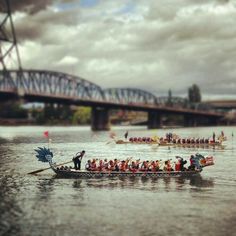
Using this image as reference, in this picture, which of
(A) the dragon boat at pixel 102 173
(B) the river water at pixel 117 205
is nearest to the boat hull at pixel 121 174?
(A) the dragon boat at pixel 102 173

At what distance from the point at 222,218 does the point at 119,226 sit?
7.73 meters

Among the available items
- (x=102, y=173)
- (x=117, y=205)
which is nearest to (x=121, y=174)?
(x=102, y=173)

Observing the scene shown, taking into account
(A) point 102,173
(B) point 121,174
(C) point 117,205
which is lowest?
(C) point 117,205

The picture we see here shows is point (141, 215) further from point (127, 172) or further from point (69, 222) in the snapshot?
point (127, 172)

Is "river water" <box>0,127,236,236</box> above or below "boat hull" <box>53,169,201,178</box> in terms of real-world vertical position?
below

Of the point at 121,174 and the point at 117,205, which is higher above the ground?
the point at 121,174

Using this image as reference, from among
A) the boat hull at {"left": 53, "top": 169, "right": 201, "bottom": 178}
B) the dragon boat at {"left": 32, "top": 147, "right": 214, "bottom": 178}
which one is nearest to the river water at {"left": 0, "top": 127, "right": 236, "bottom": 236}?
the dragon boat at {"left": 32, "top": 147, "right": 214, "bottom": 178}

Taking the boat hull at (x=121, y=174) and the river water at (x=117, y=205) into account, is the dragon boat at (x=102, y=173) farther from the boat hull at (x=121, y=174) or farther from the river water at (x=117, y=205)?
the river water at (x=117, y=205)

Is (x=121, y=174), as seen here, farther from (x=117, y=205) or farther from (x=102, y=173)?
(x=117, y=205)

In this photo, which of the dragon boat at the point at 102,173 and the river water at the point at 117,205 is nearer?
the river water at the point at 117,205

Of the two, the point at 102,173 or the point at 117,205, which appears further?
the point at 102,173

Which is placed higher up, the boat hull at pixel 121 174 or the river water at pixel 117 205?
the boat hull at pixel 121 174

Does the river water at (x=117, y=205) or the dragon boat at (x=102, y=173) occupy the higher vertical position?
the dragon boat at (x=102, y=173)

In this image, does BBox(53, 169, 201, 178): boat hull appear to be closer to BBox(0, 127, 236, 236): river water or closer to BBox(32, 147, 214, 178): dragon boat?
BBox(32, 147, 214, 178): dragon boat
